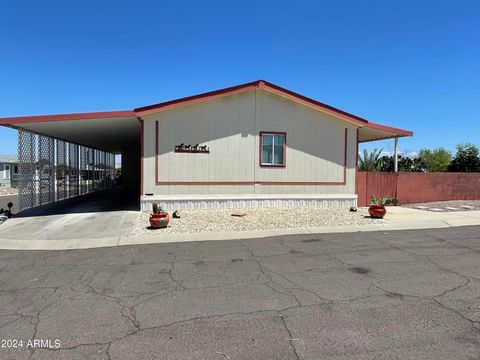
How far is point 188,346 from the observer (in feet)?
11.2

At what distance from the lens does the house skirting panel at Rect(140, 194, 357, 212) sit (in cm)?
1316

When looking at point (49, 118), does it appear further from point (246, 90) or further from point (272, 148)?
point (272, 148)

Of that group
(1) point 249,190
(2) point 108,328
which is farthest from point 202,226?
(2) point 108,328

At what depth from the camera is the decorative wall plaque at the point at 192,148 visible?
43.6 feet

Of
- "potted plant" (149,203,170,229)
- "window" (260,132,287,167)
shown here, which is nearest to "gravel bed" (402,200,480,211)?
"window" (260,132,287,167)

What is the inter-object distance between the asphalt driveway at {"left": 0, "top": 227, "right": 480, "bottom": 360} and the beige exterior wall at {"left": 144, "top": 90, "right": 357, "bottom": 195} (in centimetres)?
614

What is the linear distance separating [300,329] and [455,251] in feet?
17.0

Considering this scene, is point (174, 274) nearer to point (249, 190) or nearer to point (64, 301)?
point (64, 301)

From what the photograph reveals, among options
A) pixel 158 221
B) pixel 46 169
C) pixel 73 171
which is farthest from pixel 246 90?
pixel 73 171

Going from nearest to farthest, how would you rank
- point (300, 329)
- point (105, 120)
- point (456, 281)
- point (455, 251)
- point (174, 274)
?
point (300, 329)
point (456, 281)
point (174, 274)
point (455, 251)
point (105, 120)

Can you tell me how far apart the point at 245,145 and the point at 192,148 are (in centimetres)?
204

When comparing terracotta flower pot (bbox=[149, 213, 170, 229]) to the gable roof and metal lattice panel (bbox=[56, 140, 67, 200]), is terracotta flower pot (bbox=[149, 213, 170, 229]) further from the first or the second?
metal lattice panel (bbox=[56, 140, 67, 200])

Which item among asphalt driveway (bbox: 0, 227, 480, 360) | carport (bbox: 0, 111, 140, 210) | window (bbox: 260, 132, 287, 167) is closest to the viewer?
asphalt driveway (bbox: 0, 227, 480, 360)

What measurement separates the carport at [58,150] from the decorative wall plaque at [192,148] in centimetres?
193
